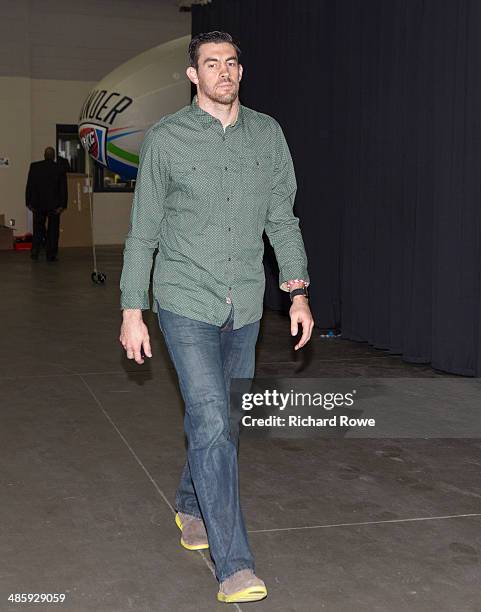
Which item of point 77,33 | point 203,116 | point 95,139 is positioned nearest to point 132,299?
point 203,116

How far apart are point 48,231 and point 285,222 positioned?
11.8 m

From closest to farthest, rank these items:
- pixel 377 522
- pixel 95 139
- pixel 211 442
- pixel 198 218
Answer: pixel 211 442 → pixel 198 218 → pixel 377 522 → pixel 95 139

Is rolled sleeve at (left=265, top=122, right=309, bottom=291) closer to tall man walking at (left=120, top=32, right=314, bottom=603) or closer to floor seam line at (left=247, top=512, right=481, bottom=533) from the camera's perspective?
tall man walking at (left=120, top=32, right=314, bottom=603)

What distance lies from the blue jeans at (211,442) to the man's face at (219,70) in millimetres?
651

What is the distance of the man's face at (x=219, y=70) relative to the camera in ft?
8.85

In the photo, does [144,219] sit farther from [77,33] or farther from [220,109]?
[77,33]

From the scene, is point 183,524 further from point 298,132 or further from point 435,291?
point 298,132

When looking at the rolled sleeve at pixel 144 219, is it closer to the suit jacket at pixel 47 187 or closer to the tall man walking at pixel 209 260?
the tall man walking at pixel 209 260

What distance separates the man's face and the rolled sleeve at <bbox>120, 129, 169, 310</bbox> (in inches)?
8.3

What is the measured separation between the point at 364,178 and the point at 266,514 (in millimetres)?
3899

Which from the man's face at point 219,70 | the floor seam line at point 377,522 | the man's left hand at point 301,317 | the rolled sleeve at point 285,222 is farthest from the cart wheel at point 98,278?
the man's face at point 219,70

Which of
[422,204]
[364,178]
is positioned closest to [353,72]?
[364,178]

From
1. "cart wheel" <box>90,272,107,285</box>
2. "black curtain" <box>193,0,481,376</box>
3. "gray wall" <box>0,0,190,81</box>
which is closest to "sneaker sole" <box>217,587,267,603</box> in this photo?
"black curtain" <box>193,0,481,376</box>

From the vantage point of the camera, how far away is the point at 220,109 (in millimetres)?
2770
